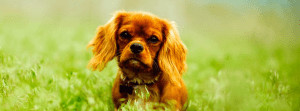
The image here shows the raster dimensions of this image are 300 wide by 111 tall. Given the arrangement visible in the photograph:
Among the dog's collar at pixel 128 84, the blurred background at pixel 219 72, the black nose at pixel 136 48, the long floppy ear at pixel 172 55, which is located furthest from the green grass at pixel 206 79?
the black nose at pixel 136 48

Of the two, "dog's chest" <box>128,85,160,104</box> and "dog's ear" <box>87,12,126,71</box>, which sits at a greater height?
A: "dog's ear" <box>87,12,126,71</box>

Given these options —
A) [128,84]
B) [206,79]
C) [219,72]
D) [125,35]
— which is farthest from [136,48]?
[206,79]

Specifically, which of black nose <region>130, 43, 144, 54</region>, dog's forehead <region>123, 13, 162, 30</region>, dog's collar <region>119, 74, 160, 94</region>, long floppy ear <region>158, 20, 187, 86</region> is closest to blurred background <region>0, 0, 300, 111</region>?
dog's collar <region>119, 74, 160, 94</region>

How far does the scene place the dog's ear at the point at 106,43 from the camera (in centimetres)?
350

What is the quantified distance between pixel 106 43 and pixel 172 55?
2.36 ft

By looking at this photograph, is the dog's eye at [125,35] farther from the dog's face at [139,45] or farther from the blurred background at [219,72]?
the blurred background at [219,72]

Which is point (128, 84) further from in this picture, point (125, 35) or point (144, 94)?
point (125, 35)

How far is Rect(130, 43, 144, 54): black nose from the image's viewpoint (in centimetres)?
304

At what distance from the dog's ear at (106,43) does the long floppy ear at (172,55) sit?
1.63 ft

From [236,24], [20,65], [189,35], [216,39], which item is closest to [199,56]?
[216,39]

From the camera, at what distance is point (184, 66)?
3705 millimetres

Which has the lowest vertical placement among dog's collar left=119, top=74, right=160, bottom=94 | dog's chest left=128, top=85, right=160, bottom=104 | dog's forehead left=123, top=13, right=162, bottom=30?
dog's chest left=128, top=85, right=160, bottom=104

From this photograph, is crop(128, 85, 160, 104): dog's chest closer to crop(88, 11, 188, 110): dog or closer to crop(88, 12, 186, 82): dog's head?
crop(88, 11, 188, 110): dog

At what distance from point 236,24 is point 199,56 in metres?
2.71
